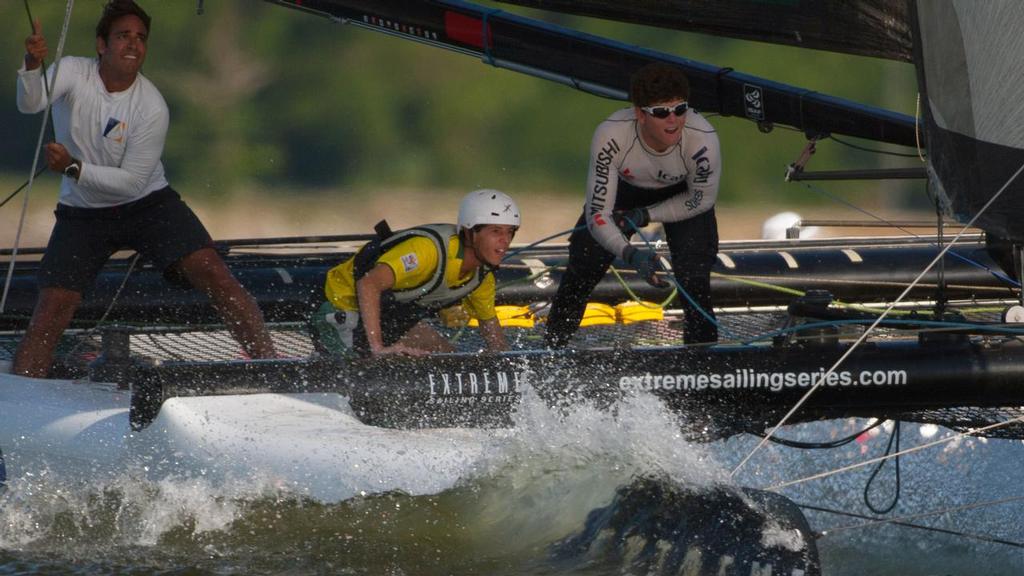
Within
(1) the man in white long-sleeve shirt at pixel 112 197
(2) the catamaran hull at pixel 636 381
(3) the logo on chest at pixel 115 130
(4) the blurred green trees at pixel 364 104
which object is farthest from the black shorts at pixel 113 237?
(4) the blurred green trees at pixel 364 104

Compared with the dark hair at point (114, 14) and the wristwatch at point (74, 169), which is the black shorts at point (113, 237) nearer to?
the wristwatch at point (74, 169)

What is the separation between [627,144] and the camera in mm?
4012

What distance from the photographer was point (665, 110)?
3.81 meters

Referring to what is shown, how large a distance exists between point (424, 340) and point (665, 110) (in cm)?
88

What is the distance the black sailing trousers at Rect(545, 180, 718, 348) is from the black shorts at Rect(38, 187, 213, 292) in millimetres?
1009

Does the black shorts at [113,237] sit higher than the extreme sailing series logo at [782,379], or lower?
higher

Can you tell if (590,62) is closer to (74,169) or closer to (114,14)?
(114,14)

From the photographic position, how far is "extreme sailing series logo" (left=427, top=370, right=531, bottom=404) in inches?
129

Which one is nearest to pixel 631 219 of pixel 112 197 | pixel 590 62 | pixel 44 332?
pixel 590 62

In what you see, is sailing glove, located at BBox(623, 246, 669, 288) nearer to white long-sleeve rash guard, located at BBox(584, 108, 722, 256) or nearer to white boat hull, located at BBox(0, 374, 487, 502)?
white long-sleeve rash guard, located at BBox(584, 108, 722, 256)

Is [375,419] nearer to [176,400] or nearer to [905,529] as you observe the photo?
[176,400]

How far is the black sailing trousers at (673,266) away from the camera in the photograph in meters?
4.05

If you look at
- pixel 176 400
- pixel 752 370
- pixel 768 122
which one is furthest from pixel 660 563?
pixel 768 122

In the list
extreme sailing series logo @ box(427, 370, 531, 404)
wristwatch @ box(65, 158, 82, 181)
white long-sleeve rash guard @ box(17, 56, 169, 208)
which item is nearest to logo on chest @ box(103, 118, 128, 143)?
white long-sleeve rash guard @ box(17, 56, 169, 208)
